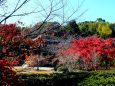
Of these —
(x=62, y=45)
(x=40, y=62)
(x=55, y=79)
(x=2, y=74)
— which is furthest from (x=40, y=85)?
(x=40, y=62)

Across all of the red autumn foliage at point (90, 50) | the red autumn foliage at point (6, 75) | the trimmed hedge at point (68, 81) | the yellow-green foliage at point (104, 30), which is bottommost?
the trimmed hedge at point (68, 81)

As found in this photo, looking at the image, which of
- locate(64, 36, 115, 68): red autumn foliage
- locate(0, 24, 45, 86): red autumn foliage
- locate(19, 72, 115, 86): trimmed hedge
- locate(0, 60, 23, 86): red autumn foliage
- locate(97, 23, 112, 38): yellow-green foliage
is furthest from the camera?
locate(97, 23, 112, 38): yellow-green foliage

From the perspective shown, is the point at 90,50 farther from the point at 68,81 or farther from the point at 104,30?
the point at 104,30

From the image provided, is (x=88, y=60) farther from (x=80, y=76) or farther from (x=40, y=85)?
(x=40, y=85)

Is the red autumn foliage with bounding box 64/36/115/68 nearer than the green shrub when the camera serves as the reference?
No

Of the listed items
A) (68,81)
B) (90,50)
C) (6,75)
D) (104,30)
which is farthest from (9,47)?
(104,30)

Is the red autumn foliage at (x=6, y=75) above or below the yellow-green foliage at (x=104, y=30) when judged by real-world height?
below

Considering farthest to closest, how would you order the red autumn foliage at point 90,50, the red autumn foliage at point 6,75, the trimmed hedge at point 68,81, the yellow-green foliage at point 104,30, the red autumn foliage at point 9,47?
1. the yellow-green foliage at point 104,30
2. the red autumn foliage at point 90,50
3. the trimmed hedge at point 68,81
4. the red autumn foliage at point 9,47
5. the red autumn foliage at point 6,75

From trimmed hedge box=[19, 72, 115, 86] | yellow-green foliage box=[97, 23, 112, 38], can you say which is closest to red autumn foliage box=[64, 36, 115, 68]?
trimmed hedge box=[19, 72, 115, 86]

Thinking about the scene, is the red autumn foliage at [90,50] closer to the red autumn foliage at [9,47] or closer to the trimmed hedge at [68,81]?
the trimmed hedge at [68,81]

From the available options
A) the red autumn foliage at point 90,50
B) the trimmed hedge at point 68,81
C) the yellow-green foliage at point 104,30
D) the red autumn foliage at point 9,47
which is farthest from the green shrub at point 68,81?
the yellow-green foliage at point 104,30

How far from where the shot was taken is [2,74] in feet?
43.0

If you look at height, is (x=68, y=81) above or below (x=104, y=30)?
below

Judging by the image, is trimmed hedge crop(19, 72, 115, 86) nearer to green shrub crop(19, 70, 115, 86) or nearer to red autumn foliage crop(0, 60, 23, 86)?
green shrub crop(19, 70, 115, 86)
